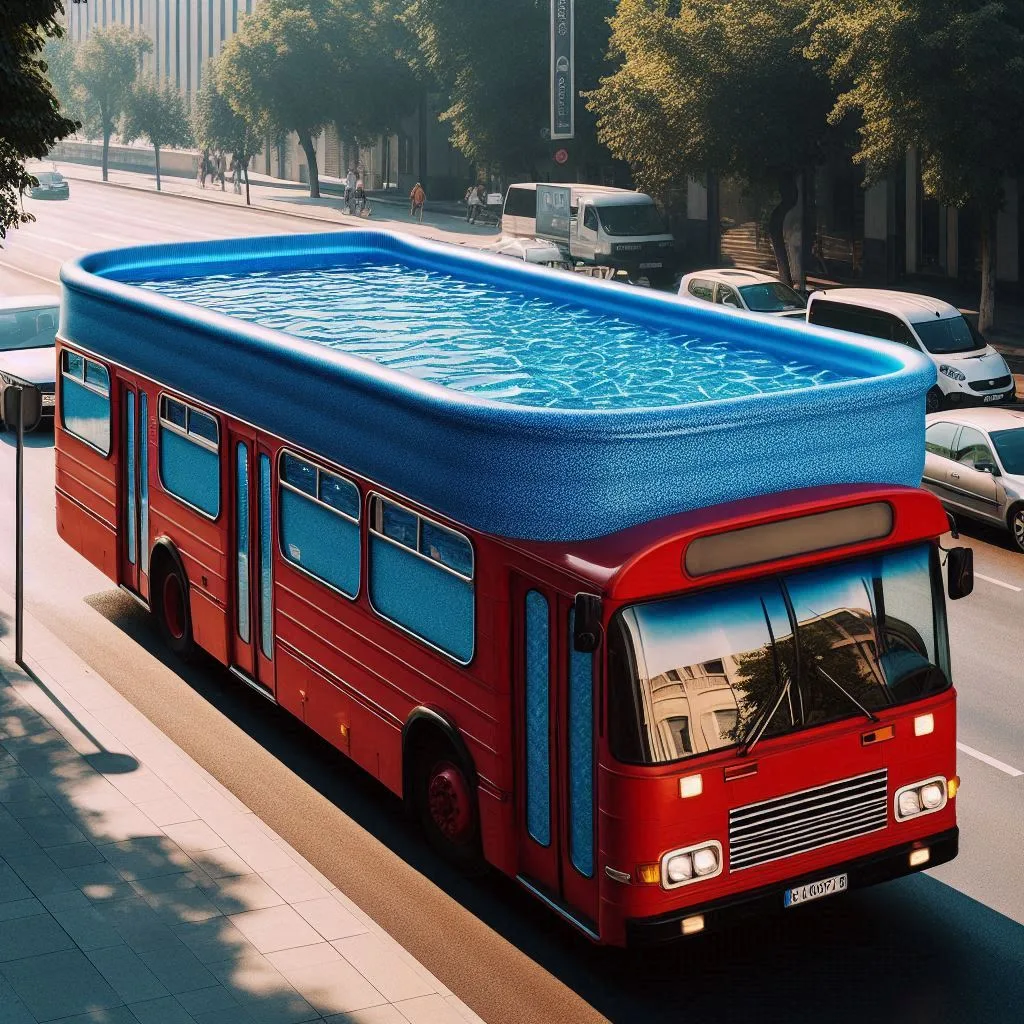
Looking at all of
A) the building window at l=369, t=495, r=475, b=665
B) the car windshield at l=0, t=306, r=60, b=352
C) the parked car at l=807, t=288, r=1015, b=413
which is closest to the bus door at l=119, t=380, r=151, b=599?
the building window at l=369, t=495, r=475, b=665

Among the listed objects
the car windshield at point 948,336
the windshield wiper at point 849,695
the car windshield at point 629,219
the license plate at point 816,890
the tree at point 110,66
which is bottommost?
the license plate at point 816,890

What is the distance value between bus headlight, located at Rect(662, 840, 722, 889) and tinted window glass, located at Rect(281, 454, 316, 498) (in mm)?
3784

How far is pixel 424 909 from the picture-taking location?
31.1 ft

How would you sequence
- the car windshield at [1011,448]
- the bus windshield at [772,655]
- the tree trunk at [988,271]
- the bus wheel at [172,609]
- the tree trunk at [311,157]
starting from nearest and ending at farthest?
the bus windshield at [772,655] → the bus wheel at [172,609] → the car windshield at [1011,448] → the tree trunk at [988,271] → the tree trunk at [311,157]

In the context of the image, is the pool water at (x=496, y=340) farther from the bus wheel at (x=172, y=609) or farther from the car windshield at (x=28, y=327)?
the car windshield at (x=28, y=327)

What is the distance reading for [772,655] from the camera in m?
8.00

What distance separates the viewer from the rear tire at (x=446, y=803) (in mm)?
9141

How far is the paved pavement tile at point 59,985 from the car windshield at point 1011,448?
485 inches

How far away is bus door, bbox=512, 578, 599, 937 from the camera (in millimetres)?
8078

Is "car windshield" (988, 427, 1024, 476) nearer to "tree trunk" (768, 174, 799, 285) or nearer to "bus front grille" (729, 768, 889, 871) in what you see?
"bus front grille" (729, 768, 889, 871)

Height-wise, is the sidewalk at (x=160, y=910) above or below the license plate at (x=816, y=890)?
below

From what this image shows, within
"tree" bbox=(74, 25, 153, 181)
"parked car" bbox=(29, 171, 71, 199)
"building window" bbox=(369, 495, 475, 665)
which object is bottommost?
"building window" bbox=(369, 495, 475, 665)

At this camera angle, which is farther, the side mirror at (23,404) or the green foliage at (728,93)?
the green foliage at (728,93)

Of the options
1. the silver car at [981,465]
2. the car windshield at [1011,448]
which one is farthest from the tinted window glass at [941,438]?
the car windshield at [1011,448]
